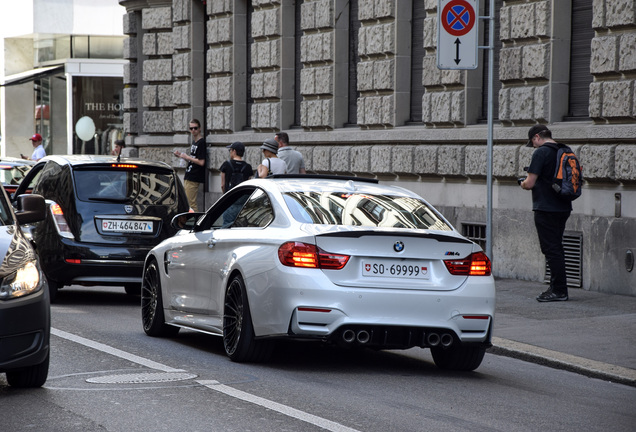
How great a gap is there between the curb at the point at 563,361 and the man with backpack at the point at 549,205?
9.07ft

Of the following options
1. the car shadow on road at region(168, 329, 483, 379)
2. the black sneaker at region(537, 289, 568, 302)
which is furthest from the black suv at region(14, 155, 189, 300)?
the black sneaker at region(537, 289, 568, 302)

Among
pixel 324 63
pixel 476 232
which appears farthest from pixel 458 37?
pixel 324 63

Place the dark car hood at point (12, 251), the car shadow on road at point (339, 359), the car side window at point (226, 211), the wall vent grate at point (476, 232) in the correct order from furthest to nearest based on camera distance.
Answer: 1. the wall vent grate at point (476, 232)
2. the car side window at point (226, 211)
3. the car shadow on road at point (339, 359)
4. the dark car hood at point (12, 251)

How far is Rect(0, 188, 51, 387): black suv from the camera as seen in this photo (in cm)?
739

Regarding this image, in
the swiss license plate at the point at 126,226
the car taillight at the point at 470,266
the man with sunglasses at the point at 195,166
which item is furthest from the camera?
the man with sunglasses at the point at 195,166

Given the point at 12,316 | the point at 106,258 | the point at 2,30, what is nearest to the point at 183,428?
the point at 12,316

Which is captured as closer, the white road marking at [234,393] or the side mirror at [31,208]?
the white road marking at [234,393]

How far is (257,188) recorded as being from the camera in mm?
9875

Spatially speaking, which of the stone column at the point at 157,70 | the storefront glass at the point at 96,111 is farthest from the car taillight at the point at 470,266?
the storefront glass at the point at 96,111

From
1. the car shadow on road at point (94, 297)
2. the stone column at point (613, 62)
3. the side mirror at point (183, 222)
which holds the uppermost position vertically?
the stone column at point (613, 62)

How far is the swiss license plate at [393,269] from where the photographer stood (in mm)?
8727

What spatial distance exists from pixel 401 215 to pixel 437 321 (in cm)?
92

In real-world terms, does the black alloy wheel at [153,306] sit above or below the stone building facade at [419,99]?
below

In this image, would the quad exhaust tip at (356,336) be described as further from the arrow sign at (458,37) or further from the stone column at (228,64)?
the stone column at (228,64)
